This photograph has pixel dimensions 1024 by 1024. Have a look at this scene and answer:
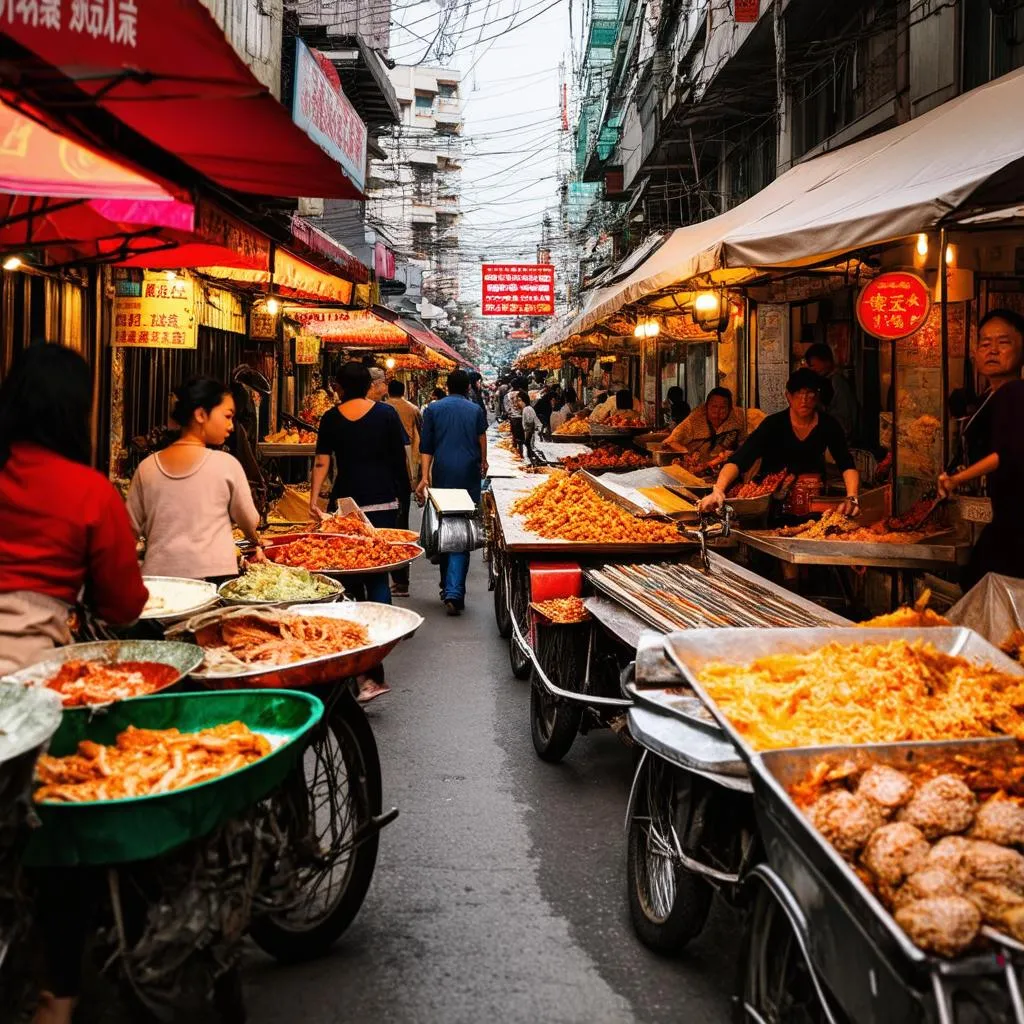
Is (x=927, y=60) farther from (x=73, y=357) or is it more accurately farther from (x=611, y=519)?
(x=73, y=357)

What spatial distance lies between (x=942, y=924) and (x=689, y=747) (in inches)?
53.4

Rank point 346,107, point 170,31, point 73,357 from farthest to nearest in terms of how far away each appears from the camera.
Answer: point 346,107 < point 170,31 < point 73,357

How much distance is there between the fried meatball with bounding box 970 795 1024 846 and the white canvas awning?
11.6 ft

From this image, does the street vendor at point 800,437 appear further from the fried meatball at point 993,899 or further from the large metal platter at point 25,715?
the large metal platter at point 25,715

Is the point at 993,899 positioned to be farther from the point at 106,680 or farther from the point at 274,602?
the point at 274,602

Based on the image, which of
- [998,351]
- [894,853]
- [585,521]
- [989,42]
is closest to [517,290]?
[989,42]

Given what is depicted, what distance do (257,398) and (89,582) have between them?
1047cm

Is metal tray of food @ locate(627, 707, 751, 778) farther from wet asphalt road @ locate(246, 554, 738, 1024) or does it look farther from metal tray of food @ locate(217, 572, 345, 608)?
metal tray of food @ locate(217, 572, 345, 608)

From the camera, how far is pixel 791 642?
424 centimetres

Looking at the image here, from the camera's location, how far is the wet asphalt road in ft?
12.3

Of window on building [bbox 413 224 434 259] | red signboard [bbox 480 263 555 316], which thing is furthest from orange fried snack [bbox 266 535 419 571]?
window on building [bbox 413 224 434 259]

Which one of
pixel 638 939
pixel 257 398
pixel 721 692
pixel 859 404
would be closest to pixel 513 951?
pixel 638 939

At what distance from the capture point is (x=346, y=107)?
1569 centimetres

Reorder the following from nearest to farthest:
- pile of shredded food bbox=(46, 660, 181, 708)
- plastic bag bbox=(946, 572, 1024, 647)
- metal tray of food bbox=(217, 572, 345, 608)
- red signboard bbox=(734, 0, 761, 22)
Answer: pile of shredded food bbox=(46, 660, 181, 708), metal tray of food bbox=(217, 572, 345, 608), plastic bag bbox=(946, 572, 1024, 647), red signboard bbox=(734, 0, 761, 22)
